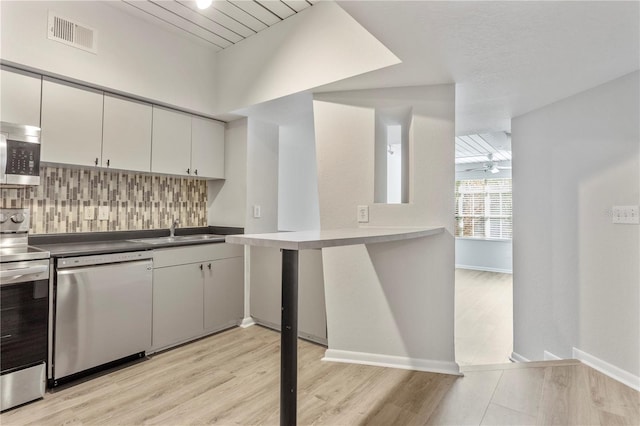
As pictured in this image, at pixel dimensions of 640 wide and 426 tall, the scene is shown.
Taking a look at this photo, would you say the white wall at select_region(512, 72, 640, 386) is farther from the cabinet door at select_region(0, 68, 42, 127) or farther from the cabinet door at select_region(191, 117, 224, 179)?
the cabinet door at select_region(0, 68, 42, 127)

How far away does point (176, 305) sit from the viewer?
9.47 feet

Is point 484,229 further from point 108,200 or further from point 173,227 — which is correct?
point 108,200

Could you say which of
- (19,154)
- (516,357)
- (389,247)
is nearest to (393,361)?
(389,247)

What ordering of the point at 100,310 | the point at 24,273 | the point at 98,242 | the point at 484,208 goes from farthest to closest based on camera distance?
1. the point at 484,208
2. the point at 98,242
3. the point at 100,310
4. the point at 24,273

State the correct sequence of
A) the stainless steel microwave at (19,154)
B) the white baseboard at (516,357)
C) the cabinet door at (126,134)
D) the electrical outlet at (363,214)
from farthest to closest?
the white baseboard at (516,357) → the cabinet door at (126,134) → the electrical outlet at (363,214) → the stainless steel microwave at (19,154)

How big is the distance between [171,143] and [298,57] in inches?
57.5

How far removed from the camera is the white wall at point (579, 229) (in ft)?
7.29

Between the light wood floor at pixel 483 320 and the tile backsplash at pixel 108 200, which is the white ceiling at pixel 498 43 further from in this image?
the light wood floor at pixel 483 320

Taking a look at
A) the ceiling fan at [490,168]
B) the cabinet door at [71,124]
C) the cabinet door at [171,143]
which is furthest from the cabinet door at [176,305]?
the ceiling fan at [490,168]

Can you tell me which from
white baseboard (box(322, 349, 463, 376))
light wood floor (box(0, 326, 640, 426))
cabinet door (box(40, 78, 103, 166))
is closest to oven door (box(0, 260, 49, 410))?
light wood floor (box(0, 326, 640, 426))

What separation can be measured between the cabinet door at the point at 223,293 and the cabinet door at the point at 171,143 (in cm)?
99

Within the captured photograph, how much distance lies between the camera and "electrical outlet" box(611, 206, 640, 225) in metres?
2.18

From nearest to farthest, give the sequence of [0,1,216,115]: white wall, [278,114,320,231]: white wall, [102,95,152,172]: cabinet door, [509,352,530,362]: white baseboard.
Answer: [0,1,216,115]: white wall, [102,95,152,172]: cabinet door, [509,352,530,362]: white baseboard, [278,114,320,231]: white wall

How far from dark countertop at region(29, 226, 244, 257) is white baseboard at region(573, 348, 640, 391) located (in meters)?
3.14
